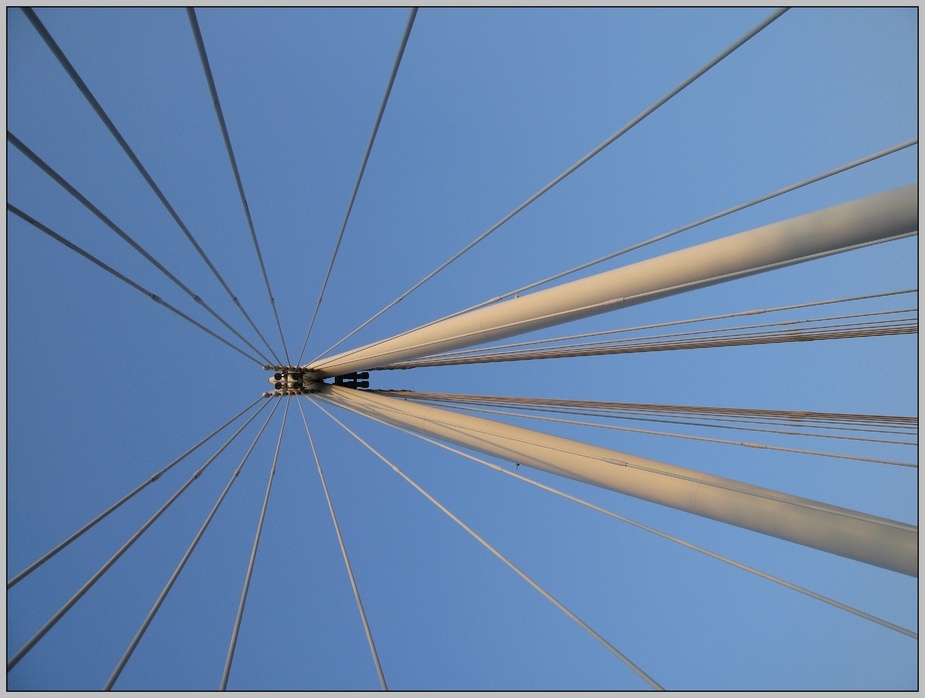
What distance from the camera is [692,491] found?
492cm

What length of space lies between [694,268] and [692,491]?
197 cm

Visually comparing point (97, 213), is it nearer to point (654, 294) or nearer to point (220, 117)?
point (220, 117)

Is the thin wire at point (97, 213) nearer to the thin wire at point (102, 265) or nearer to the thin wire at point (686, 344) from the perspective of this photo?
the thin wire at point (102, 265)

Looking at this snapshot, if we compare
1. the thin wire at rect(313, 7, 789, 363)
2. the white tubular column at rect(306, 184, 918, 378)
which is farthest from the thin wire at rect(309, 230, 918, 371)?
the thin wire at rect(313, 7, 789, 363)

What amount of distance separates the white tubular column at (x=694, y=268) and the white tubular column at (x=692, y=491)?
1.24 m

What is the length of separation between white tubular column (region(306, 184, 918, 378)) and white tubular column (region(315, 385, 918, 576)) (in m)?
1.24

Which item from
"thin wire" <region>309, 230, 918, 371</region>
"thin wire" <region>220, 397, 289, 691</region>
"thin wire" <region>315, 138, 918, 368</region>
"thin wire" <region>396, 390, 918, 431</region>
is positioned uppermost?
"thin wire" <region>315, 138, 918, 368</region>

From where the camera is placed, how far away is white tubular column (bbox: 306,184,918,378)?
350 centimetres

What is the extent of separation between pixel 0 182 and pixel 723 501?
699 centimetres

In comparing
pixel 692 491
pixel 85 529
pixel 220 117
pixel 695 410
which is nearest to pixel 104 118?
pixel 220 117

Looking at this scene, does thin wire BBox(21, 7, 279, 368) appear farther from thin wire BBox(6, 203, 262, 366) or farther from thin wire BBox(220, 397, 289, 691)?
thin wire BBox(220, 397, 289, 691)

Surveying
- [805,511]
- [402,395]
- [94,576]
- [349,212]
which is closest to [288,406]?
[402,395]

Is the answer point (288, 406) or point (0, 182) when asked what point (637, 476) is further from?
point (288, 406)

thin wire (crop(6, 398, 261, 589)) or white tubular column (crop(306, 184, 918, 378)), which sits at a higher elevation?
white tubular column (crop(306, 184, 918, 378))
